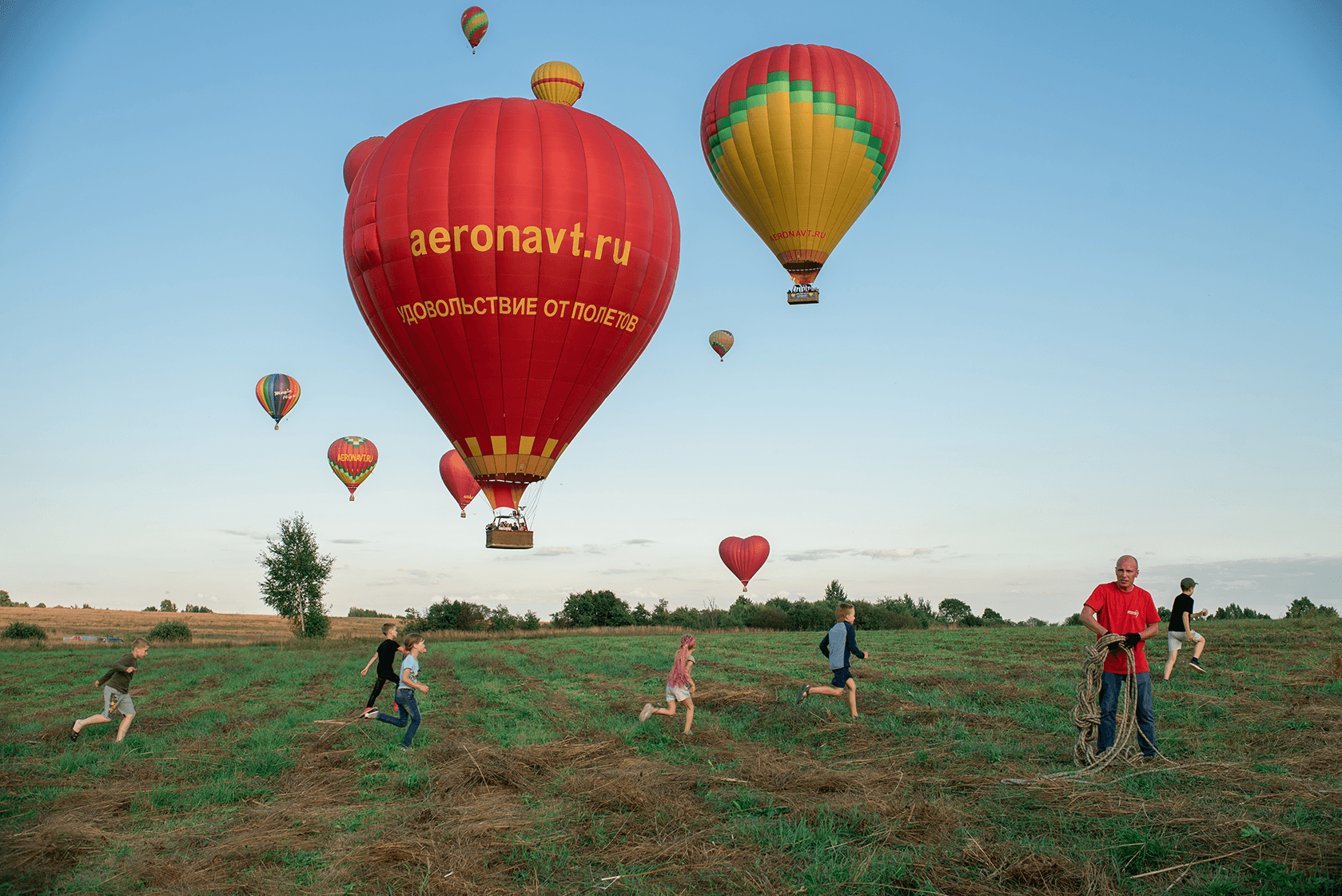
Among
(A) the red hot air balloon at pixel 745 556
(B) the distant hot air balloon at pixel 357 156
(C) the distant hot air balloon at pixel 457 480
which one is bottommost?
(A) the red hot air balloon at pixel 745 556

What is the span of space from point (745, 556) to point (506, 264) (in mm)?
32995

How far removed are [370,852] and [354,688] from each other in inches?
595

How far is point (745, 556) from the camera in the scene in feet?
169

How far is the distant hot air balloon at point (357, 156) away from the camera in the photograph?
93.0 feet

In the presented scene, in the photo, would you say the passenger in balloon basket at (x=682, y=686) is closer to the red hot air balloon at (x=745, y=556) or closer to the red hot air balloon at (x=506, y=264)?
the red hot air balloon at (x=506, y=264)

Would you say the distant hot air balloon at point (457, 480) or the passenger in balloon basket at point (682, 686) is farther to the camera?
the distant hot air balloon at point (457, 480)

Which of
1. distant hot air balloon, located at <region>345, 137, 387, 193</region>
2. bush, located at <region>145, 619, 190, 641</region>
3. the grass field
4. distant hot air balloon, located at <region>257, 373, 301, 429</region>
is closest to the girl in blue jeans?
the grass field

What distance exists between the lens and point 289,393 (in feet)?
158

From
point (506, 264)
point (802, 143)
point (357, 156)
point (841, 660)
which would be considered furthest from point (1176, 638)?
point (357, 156)

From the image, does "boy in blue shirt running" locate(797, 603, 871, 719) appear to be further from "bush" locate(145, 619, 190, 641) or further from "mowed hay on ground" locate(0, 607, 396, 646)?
"bush" locate(145, 619, 190, 641)

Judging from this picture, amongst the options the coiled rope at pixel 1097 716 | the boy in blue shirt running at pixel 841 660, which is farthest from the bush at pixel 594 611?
the coiled rope at pixel 1097 716

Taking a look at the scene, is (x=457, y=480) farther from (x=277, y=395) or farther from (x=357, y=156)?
(x=357, y=156)

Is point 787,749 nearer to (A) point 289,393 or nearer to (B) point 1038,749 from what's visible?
(B) point 1038,749

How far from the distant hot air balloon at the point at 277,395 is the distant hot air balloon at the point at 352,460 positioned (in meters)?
6.70
